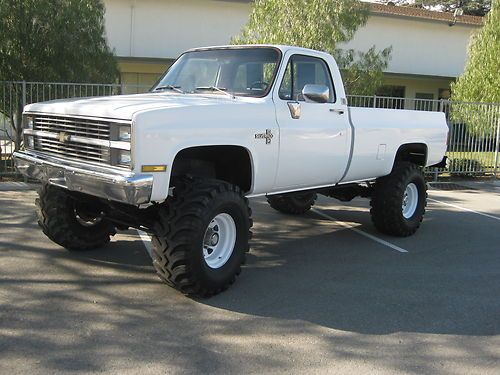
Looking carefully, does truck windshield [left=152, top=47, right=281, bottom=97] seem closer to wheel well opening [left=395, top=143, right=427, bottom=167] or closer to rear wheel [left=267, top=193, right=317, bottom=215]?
wheel well opening [left=395, top=143, right=427, bottom=167]

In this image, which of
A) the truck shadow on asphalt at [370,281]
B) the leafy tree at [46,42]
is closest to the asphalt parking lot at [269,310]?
the truck shadow on asphalt at [370,281]

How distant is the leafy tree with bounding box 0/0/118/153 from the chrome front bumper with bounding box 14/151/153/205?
276 inches

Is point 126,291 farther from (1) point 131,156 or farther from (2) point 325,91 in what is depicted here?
→ (2) point 325,91

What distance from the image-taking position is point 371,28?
76.2 ft

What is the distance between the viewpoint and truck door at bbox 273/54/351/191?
5.66 meters

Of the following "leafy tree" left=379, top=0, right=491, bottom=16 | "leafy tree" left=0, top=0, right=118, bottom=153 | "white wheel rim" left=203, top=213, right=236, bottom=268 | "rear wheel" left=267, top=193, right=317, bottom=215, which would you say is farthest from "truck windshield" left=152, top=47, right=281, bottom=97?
"leafy tree" left=379, top=0, right=491, bottom=16

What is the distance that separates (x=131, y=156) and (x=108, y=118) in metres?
0.43

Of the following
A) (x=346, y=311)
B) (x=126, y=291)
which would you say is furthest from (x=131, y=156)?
(x=346, y=311)

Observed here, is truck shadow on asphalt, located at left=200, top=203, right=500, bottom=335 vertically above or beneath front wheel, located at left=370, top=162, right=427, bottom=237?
beneath

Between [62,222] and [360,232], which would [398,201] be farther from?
[62,222]

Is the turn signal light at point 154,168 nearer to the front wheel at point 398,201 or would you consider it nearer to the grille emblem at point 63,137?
the grille emblem at point 63,137

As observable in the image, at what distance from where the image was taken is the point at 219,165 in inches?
218

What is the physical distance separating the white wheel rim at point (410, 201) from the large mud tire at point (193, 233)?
3.54m

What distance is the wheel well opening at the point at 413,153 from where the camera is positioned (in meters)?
7.84
